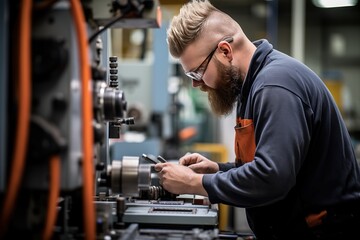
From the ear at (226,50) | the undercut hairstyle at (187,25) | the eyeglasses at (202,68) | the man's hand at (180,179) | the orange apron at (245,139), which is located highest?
the undercut hairstyle at (187,25)

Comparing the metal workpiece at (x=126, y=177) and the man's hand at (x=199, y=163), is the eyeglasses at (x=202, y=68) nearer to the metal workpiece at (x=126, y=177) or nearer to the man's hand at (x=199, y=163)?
the man's hand at (x=199, y=163)

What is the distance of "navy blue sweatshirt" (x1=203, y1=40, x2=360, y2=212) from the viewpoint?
1335 millimetres

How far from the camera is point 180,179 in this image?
1.45 m

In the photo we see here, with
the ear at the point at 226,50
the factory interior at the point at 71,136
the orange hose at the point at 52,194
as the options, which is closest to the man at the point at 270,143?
the ear at the point at 226,50

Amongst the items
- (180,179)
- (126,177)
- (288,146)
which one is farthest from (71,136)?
(288,146)

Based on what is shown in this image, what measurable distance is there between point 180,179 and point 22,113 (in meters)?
0.64

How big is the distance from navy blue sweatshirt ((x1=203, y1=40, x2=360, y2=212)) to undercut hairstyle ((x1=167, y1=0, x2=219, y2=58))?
227mm

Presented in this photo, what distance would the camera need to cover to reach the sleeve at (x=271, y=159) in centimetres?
133

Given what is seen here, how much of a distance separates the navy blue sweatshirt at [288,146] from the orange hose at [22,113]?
0.61m

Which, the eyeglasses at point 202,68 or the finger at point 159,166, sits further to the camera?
the eyeglasses at point 202,68

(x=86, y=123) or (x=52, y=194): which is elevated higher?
(x=86, y=123)

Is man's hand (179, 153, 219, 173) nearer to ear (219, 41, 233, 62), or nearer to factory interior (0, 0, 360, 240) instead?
factory interior (0, 0, 360, 240)

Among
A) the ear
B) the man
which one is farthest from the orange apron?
the ear

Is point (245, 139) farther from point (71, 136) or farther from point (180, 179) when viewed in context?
point (71, 136)
